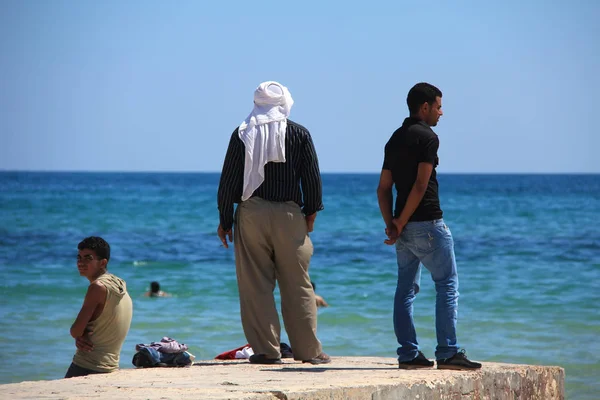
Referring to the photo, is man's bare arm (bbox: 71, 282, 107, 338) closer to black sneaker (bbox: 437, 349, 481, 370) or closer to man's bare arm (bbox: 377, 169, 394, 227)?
man's bare arm (bbox: 377, 169, 394, 227)

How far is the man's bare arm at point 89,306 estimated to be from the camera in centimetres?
533

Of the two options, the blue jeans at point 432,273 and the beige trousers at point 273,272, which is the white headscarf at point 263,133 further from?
the blue jeans at point 432,273

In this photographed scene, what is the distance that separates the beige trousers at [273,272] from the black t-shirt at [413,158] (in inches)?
26.2

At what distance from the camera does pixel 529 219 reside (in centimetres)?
3738

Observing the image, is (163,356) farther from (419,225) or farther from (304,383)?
(419,225)

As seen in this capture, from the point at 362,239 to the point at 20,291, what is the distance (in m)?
13.8

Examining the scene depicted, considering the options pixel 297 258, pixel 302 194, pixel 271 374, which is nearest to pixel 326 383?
pixel 271 374

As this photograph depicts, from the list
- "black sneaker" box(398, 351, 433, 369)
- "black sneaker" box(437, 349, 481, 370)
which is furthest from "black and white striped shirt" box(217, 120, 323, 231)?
"black sneaker" box(437, 349, 481, 370)

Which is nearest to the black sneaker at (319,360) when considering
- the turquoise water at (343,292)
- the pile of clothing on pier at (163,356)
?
the pile of clothing on pier at (163,356)

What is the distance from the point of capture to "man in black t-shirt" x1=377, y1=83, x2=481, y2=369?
505 centimetres

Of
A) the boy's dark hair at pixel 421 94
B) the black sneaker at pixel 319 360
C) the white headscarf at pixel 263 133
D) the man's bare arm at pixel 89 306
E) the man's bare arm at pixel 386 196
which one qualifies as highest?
the boy's dark hair at pixel 421 94

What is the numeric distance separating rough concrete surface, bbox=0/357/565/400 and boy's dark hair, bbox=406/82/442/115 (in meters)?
1.49

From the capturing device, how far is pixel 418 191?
502 centimetres

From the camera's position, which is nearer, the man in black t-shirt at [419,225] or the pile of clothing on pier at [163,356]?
the man in black t-shirt at [419,225]
